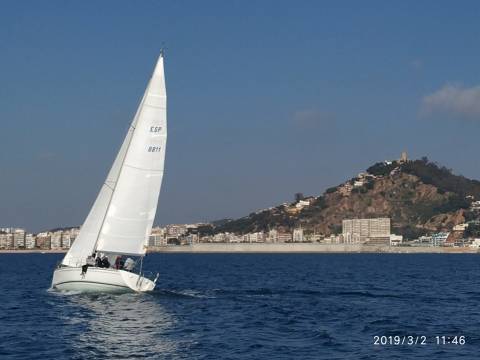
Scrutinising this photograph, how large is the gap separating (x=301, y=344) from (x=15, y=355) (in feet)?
29.7

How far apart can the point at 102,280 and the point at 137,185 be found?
4853 mm

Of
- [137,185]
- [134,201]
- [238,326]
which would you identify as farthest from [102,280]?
[238,326]

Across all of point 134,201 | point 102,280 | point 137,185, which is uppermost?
point 137,185

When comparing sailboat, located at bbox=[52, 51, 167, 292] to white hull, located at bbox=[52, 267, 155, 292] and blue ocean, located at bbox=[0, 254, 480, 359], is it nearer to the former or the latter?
white hull, located at bbox=[52, 267, 155, 292]

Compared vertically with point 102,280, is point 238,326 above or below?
below

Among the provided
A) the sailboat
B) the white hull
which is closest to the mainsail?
the sailboat

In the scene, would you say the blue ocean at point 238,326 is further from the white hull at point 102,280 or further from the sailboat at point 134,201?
the sailboat at point 134,201

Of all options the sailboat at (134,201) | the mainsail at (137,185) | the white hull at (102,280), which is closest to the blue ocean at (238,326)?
the white hull at (102,280)

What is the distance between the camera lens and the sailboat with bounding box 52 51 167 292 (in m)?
40.2

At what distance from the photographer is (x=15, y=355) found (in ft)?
83.5

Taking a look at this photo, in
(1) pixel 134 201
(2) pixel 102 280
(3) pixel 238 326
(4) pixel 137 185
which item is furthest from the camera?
(1) pixel 134 201

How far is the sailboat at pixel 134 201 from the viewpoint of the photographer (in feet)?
132

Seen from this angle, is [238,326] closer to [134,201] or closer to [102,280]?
[102,280]

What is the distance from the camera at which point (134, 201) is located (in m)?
40.8
